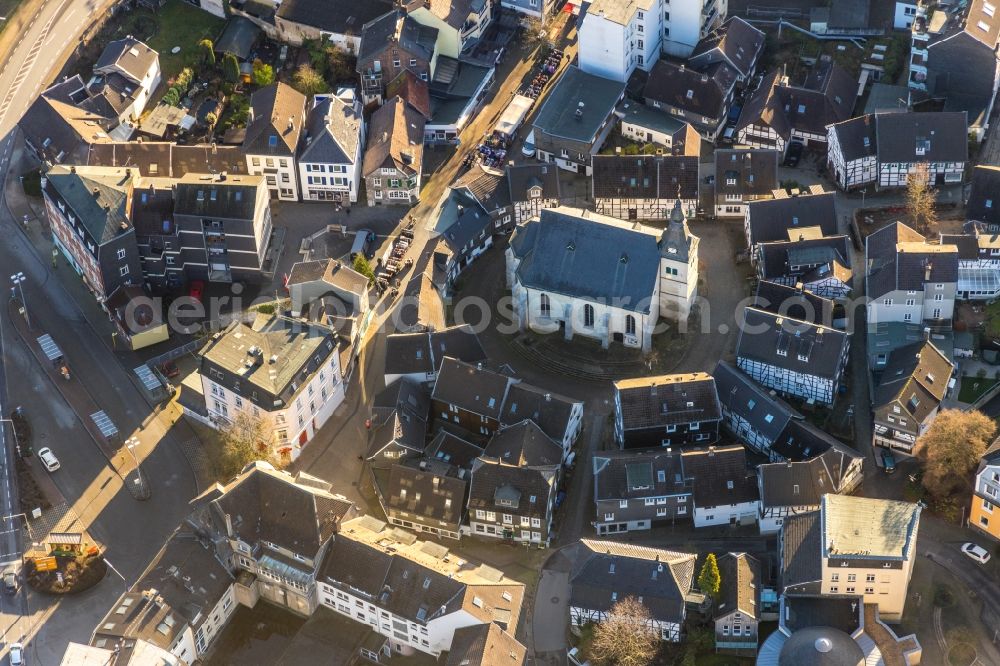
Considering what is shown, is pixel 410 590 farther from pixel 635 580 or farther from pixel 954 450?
pixel 954 450

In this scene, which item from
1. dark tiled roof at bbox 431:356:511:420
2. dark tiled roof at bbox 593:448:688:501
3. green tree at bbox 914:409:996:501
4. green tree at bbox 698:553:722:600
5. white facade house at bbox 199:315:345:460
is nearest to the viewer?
green tree at bbox 698:553:722:600

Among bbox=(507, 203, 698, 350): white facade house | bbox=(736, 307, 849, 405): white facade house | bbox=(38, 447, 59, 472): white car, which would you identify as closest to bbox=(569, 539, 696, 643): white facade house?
bbox=(736, 307, 849, 405): white facade house

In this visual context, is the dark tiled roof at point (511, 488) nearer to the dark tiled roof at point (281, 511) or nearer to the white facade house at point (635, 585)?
the white facade house at point (635, 585)

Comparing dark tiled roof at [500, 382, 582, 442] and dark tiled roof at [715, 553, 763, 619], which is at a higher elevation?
dark tiled roof at [500, 382, 582, 442]

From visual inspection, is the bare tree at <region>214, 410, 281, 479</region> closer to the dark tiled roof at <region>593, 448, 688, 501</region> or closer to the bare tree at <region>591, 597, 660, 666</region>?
the dark tiled roof at <region>593, 448, 688, 501</region>

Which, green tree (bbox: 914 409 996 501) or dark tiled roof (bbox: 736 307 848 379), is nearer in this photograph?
green tree (bbox: 914 409 996 501)

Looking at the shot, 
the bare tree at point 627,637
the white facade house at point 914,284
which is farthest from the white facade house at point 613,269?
the bare tree at point 627,637

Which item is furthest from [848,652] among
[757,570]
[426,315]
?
[426,315]
